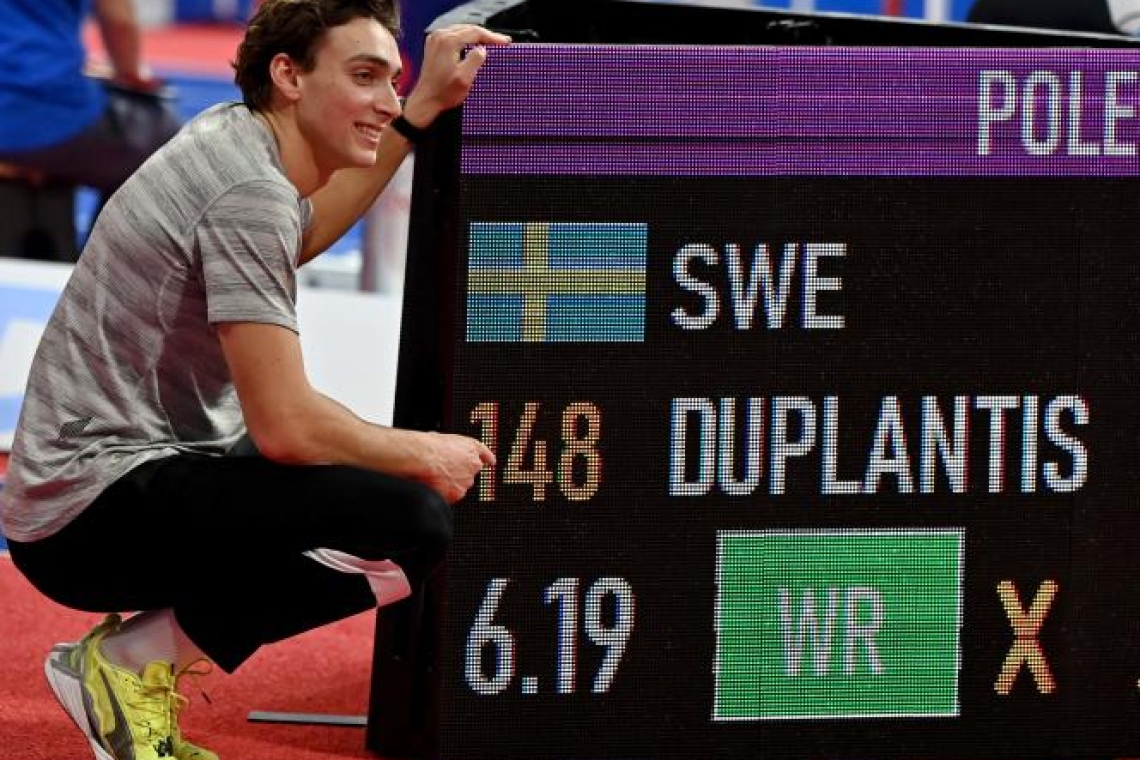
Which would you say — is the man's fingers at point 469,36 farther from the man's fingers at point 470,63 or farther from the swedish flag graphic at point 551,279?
the swedish flag graphic at point 551,279

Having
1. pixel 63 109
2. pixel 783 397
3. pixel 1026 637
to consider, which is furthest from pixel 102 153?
pixel 1026 637

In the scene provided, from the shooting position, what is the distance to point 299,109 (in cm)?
319

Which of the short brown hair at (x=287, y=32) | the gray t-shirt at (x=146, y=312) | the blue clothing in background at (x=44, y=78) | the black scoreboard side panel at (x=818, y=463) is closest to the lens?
the gray t-shirt at (x=146, y=312)

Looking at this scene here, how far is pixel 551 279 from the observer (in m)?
3.23

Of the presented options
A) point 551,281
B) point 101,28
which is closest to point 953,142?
point 551,281

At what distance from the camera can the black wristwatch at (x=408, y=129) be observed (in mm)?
3297

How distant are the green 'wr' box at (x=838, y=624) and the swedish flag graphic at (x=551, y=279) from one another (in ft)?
1.40

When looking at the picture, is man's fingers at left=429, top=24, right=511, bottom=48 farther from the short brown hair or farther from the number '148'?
the number '148'

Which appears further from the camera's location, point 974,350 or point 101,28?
point 101,28

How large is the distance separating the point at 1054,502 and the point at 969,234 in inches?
18.2

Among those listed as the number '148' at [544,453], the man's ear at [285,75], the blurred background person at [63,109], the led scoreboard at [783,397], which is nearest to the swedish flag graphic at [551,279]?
the led scoreboard at [783,397]

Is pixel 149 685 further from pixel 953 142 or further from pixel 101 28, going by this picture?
pixel 101 28

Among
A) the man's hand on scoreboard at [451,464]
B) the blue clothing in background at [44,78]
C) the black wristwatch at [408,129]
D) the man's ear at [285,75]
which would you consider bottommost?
the man's hand on scoreboard at [451,464]

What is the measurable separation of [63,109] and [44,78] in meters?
0.11
